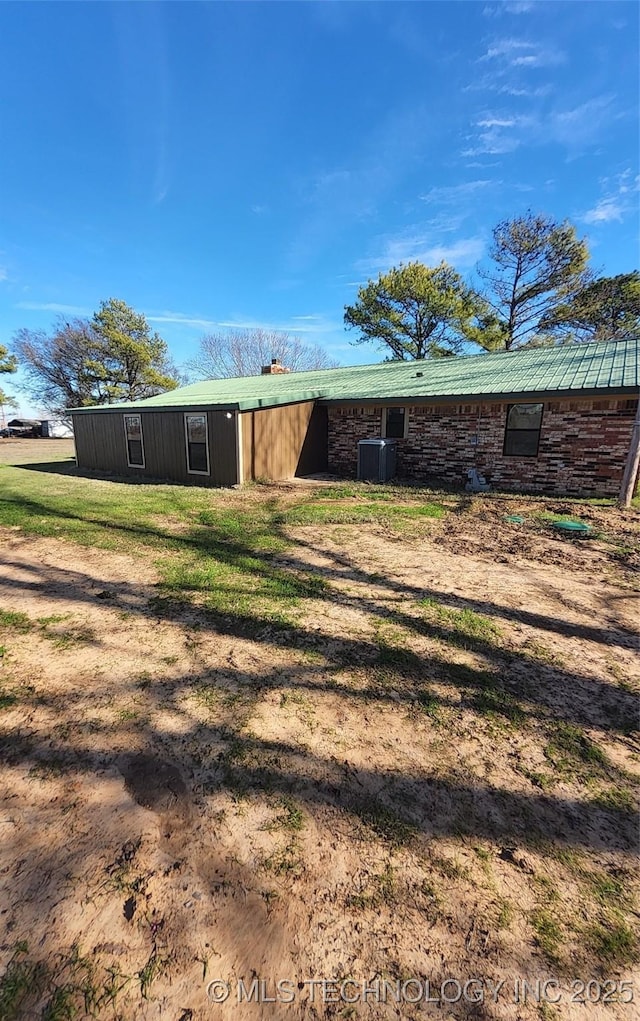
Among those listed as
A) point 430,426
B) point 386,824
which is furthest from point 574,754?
point 430,426

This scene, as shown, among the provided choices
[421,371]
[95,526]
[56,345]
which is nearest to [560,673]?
[95,526]

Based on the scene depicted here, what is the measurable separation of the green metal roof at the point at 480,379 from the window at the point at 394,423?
549mm

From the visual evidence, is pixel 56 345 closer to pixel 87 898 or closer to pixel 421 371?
pixel 421 371

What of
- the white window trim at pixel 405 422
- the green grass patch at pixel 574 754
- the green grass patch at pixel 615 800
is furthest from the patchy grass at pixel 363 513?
the green grass patch at pixel 615 800

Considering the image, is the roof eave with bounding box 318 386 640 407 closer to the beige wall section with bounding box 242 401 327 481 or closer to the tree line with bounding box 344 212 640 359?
the beige wall section with bounding box 242 401 327 481

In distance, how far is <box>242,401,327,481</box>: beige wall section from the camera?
11047mm

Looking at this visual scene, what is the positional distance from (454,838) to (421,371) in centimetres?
1424

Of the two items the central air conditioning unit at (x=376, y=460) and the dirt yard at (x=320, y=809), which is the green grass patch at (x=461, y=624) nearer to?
the dirt yard at (x=320, y=809)

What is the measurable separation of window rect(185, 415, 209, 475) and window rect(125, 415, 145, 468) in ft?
7.35

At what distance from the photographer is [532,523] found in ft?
23.7

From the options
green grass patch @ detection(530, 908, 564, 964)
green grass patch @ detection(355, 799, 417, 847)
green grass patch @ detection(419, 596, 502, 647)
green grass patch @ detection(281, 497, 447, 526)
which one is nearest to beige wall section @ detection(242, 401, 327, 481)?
green grass patch @ detection(281, 497, 447, 526)

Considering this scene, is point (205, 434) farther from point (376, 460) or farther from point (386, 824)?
point (386, 824)

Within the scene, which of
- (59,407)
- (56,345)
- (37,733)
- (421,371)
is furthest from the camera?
(59,407)

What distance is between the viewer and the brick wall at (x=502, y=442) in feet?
31.1
